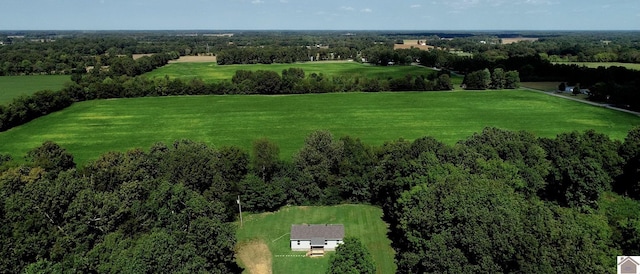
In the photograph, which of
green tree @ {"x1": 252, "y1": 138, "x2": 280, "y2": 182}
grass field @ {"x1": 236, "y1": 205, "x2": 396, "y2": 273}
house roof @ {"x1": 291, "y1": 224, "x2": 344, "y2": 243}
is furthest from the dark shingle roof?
green tree @ {"x1": 252, "y1": 138, "x2": 280, "y2": 182}

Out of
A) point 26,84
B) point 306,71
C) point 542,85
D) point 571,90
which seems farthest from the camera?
point 306,71

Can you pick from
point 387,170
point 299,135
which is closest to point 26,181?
point 387,170

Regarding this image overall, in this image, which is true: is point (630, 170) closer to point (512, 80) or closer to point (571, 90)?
point (571, 90)

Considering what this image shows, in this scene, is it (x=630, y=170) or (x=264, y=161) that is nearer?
(x=630, y=170)

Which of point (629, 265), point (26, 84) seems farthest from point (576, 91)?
point (26, 84)

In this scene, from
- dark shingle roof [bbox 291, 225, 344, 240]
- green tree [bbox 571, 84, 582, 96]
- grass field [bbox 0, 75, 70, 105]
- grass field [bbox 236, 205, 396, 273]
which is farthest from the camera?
grass field [bbox 0, 75, 70, 105]

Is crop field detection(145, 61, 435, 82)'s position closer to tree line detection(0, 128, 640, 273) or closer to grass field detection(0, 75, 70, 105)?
grass field detection(0, 75, 70, 105)

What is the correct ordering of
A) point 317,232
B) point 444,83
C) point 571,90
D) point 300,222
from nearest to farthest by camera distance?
point 317,232 < point 300,222 < point 571,90 < point 444,83

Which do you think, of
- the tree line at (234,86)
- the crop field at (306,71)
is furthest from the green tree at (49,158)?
the crop field at (306,71)
